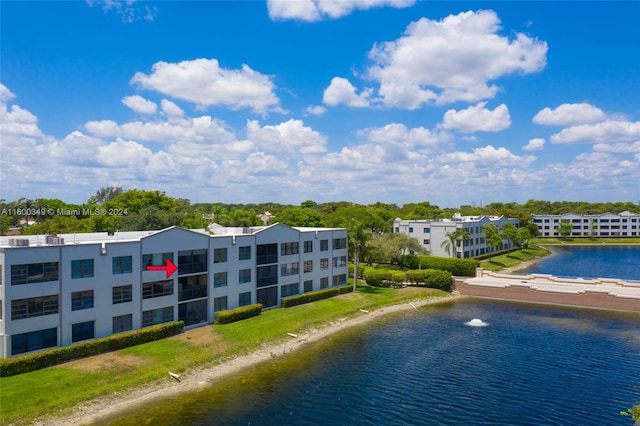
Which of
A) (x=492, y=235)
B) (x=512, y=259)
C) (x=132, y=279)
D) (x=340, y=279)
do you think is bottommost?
(x=512, y=259)

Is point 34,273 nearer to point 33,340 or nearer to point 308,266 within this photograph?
point 33,340

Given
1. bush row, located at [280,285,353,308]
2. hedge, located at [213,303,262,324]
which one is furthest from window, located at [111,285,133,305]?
bush row, located at [280,285,353,308]

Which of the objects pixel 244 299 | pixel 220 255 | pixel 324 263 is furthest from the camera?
pixel 324 263

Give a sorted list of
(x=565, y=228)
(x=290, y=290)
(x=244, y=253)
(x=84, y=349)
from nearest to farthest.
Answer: (x=84, y=349), (x=244, y=253), (x=290, y=290), (x=565, y=228)

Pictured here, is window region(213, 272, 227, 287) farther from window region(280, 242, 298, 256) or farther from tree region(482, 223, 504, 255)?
tree region(482, 223, 504, 255)

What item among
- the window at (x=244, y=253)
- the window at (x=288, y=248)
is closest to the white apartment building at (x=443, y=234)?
the window at (x=288, y=248)

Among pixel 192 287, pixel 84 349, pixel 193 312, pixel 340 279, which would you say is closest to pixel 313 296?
pixel 340 279

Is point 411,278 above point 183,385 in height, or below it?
above

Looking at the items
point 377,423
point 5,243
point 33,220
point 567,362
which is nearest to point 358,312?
point 567,362
